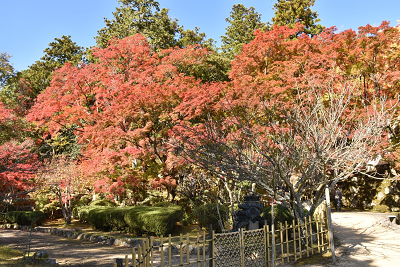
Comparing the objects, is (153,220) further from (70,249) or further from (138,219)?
(70,249)

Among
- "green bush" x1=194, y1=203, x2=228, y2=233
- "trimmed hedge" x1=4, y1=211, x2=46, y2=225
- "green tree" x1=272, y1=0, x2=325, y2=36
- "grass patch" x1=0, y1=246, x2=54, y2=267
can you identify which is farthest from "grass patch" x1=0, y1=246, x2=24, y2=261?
"green tree" x1=272, y1=0, x2=325, y2=36

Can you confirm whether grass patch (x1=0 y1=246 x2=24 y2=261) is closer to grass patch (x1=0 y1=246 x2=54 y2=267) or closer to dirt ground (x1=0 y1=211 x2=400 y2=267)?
grass patch (x1=0 y1=246 x2=54 y2=267)

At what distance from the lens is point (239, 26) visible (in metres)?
29.8

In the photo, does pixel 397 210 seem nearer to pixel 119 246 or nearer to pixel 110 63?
pixel 119 246

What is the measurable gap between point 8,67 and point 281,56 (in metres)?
15.6

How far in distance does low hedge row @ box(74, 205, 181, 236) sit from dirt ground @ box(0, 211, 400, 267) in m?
1.09

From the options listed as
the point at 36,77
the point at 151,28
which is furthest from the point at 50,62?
the point at 151,28

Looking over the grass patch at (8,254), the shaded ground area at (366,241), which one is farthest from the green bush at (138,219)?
the shaded ground area at (366,241)

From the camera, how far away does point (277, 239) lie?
9008 mm

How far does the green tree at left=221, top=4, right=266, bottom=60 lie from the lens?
1119 inches

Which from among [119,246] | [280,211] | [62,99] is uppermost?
[62,99]

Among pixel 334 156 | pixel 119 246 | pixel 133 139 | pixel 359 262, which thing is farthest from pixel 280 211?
pixel 133 139

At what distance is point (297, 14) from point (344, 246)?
20406 millimetres

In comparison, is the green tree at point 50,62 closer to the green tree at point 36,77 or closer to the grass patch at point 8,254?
the green tree at point 36,77
